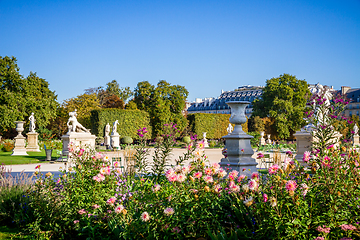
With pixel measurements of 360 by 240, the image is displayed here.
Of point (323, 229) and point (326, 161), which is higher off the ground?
point (326, 161)

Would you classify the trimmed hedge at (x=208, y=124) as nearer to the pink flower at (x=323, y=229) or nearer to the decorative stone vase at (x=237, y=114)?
the decorative stone vase at (x=237, y=114)

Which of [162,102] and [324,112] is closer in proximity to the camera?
[324,112]

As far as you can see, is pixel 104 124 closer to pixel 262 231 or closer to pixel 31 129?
pixel 31 129

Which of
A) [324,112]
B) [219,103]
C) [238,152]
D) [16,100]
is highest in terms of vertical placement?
[219,103]

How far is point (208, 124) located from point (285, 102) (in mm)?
8957

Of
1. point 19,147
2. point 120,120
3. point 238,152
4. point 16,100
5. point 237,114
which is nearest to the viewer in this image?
point 238,152

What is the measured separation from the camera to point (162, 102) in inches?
1411

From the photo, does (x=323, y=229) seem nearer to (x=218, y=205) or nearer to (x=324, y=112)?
(x=218, y=205)

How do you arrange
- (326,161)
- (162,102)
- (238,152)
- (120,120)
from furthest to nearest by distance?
(162,102) → (120,120) → (238,152) → (326,161)

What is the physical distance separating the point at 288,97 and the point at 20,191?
1440 inches

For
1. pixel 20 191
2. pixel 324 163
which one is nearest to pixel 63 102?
pixel 20 191

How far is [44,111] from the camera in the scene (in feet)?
98.2

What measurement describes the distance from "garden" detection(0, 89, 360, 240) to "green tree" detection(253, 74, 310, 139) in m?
34.8

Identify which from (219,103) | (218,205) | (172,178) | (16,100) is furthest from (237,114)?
(219,103)
